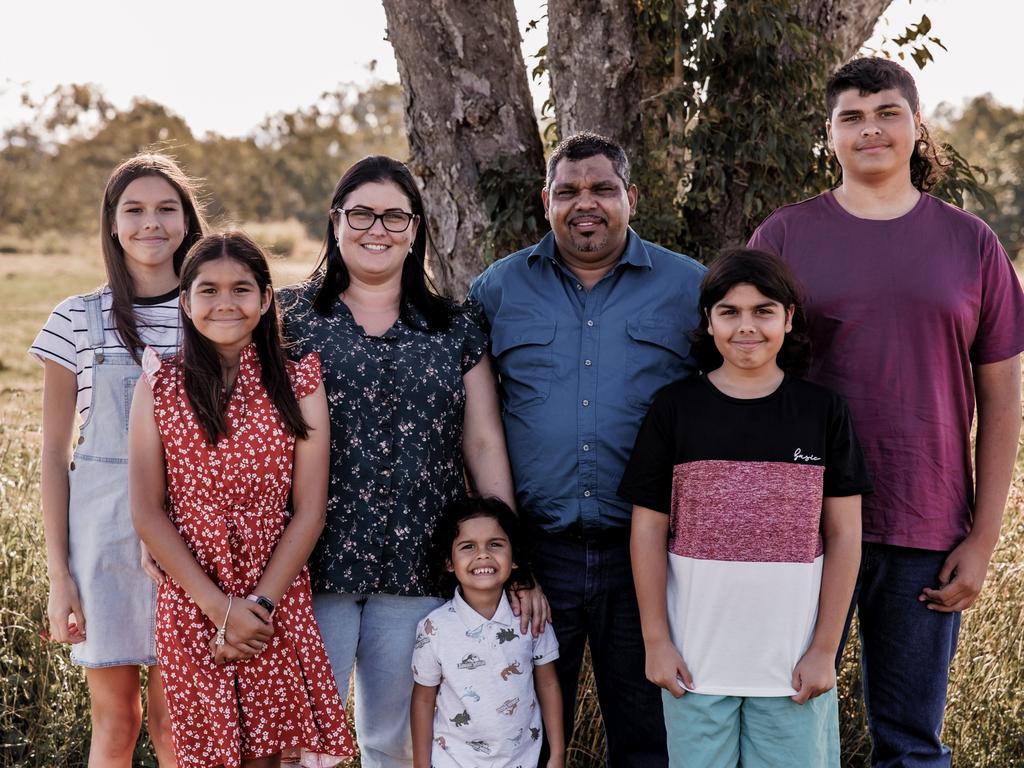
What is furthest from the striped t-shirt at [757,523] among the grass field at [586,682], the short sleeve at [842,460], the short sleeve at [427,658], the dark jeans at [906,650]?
the grass field at [586,682]

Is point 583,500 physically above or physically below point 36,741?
above

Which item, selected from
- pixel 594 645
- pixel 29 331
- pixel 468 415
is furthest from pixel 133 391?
pixel 29 331

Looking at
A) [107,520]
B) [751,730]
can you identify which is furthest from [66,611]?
[751,730]

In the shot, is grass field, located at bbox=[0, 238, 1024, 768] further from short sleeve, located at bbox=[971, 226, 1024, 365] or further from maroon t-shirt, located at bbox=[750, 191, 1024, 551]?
short sleeve, located at bbox=[971, 226, 1024, 365]

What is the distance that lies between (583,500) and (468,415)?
1.38 feet

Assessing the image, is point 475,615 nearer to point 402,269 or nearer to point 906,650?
point 402,269

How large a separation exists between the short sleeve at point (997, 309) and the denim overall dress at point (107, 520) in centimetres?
240

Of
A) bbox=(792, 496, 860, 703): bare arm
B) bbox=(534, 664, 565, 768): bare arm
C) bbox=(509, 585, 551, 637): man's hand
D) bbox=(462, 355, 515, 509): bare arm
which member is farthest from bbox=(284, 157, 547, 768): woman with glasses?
bbox=(792, 496, 860, 703): bare arm

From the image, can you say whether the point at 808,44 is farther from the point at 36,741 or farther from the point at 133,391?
the point at 36,741

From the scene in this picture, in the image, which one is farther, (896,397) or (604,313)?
(604,313)

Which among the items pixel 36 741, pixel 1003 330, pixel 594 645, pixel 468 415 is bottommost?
pixel 36 741

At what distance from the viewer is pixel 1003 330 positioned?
9.82ft

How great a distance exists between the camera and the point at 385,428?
309cm

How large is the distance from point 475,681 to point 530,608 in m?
0.25
